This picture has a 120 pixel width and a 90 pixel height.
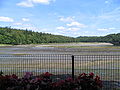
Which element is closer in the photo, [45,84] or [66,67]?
[45,84]

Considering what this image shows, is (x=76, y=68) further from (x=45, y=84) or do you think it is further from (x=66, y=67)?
(x=45, y=84)

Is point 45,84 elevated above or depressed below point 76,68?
above

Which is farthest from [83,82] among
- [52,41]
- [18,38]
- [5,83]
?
[52,41]

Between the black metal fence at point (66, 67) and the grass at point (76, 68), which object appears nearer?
the black metal fence at point (66, 67)

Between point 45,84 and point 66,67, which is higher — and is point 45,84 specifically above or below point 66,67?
above

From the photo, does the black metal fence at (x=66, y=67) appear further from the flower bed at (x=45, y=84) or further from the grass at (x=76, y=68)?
the flower bed at (x=45, y=84)

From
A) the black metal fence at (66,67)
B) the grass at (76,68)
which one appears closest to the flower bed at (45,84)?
the black metal fence at (66,67)

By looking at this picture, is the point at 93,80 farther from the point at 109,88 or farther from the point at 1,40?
the point at 1,40

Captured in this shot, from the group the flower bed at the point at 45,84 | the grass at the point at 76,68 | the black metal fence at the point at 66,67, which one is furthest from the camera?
the grass at the point at 76,68

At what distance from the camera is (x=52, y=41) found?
492 feet

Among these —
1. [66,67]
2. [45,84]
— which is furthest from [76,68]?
[45,84]

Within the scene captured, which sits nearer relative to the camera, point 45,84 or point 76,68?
point 45,84

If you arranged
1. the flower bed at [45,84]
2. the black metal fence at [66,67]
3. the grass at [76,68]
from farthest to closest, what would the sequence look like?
the grass at [76,68] < the black metal fence at [66,67] < the flower bed at [45,84]

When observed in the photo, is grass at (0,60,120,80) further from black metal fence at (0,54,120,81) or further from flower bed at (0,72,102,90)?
flower bed at (0,72,102,90)
